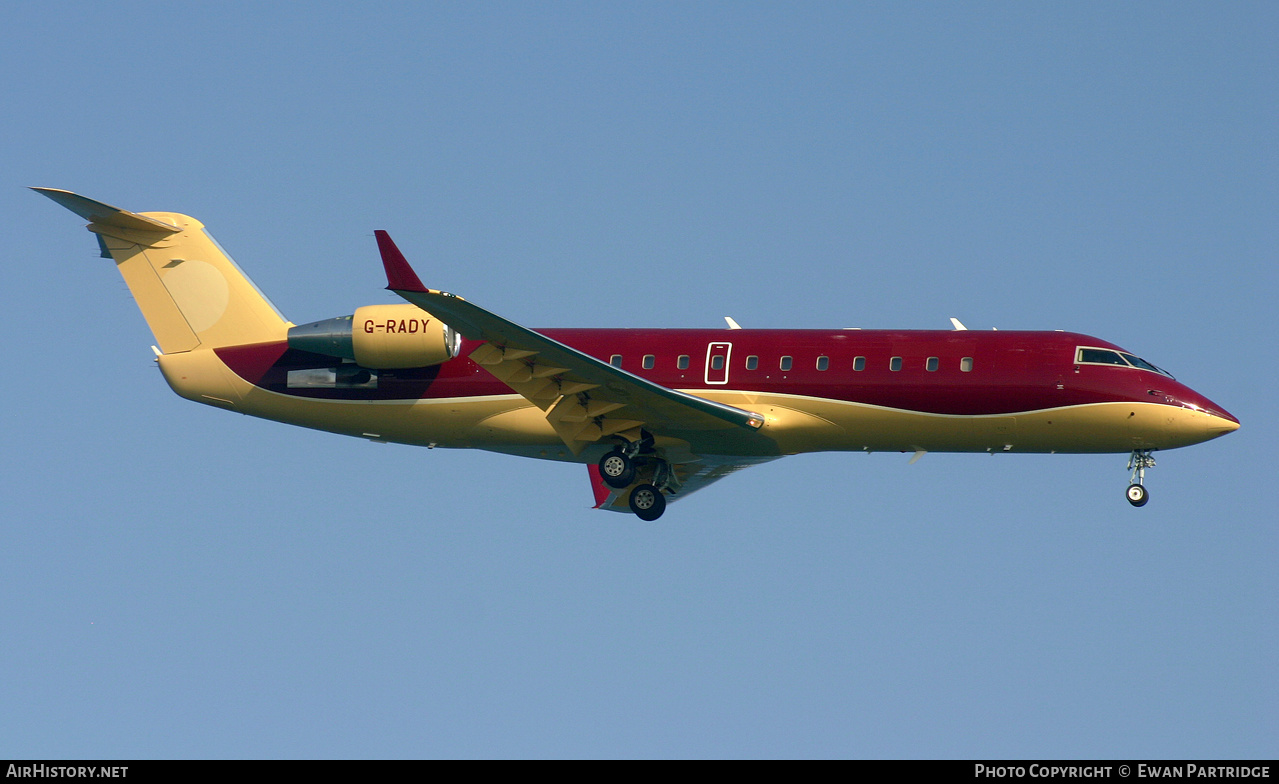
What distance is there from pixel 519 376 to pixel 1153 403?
12.7 meters

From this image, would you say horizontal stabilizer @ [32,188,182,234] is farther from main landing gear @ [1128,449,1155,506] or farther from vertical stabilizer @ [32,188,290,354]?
main landing gear @ [1128,449,1155,506]

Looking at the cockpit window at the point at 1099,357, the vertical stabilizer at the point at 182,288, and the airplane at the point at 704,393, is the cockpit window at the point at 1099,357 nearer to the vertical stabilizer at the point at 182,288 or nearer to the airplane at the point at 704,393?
the airplane at the point at 704,393

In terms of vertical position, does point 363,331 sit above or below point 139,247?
below

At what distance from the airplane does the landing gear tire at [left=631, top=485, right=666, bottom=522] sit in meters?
0.03

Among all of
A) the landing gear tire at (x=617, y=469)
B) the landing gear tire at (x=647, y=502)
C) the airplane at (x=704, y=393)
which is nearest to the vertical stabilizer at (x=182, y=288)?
the airplane at (x=704, y=393)

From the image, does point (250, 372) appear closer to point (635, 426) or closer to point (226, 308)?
point (226, 308)

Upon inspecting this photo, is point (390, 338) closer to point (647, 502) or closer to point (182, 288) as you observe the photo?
point (182, 288)

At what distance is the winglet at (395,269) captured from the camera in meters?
24.0

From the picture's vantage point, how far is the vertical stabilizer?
31688 mm
